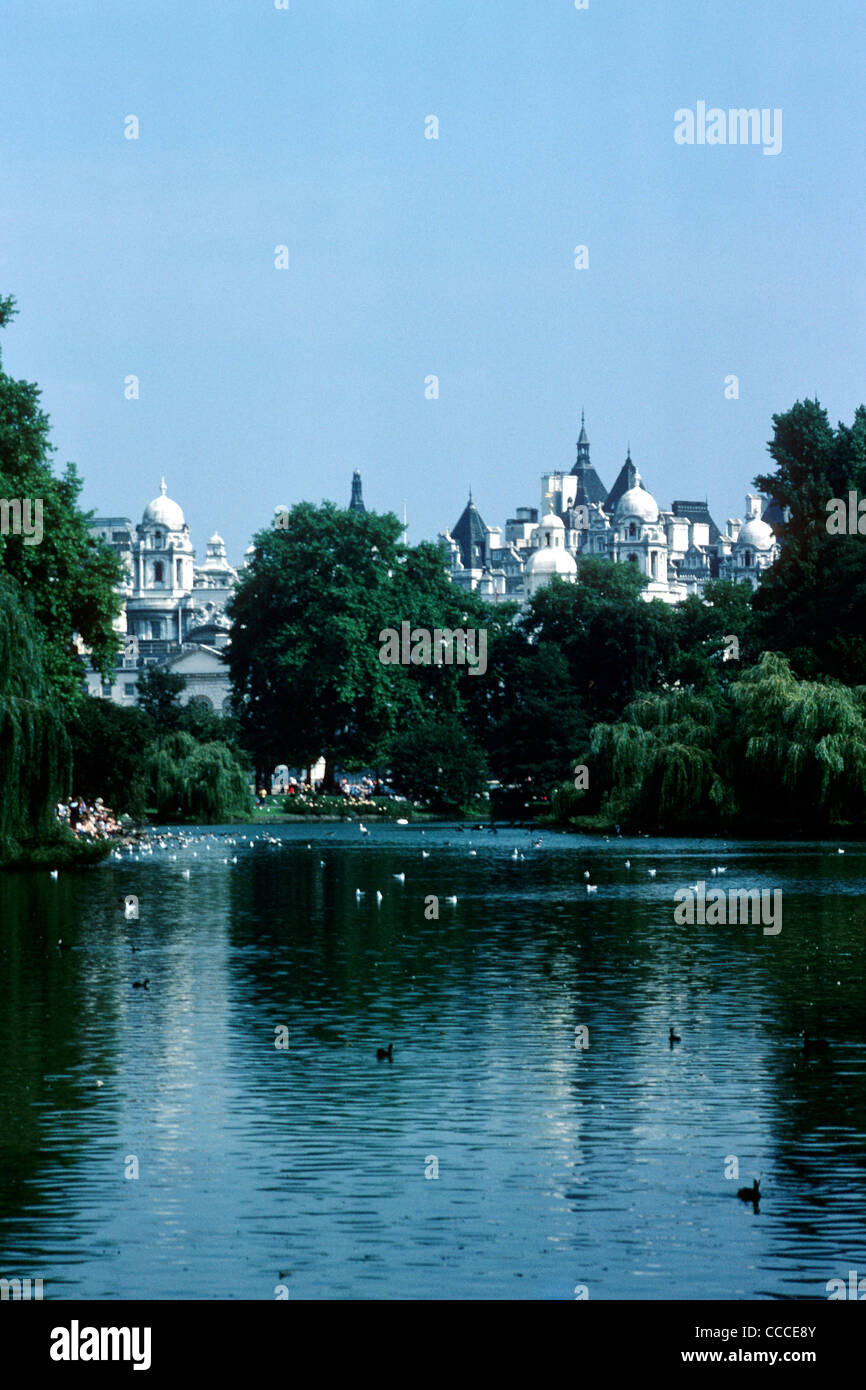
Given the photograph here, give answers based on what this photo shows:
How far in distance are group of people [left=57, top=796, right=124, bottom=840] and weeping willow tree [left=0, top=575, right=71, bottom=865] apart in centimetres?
1011

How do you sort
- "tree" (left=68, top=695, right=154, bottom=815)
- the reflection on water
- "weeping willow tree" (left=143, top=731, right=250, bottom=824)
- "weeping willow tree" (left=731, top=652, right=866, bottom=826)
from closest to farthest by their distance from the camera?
the reflection on water → "weeping willow tree" (left=731, top=652, right=866, bottom=826) → "tree" (left=68, top=695, right=154, bottom=815) → "weeping willow tree" (left=143, top=731, right=250, bottom=824)

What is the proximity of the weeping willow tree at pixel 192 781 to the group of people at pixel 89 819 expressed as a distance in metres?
14.4

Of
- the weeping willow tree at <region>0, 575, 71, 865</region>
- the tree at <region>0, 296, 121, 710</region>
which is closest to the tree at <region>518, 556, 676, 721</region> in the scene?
the tree at <region>0, 296, 121, 710</region>

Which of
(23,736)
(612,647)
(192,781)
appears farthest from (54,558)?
(612,647)

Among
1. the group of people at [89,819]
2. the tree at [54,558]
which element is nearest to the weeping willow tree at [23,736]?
the tree at [54,558]

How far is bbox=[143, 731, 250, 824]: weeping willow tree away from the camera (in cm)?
8019

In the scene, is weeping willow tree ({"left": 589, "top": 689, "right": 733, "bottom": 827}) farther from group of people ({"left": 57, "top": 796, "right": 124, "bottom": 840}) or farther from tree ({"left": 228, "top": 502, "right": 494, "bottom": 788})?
tree ({"left": 228, "top": 502, "right": 494, "bottom": 788})

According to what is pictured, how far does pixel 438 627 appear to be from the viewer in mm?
103938

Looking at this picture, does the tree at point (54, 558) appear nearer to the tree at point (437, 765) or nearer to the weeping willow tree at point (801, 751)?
the weeping willow tree at point (801, 751)

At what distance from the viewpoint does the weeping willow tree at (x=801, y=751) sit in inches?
2362

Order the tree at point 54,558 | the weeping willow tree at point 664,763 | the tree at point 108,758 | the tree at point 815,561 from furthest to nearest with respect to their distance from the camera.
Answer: the tree at point 815,561 < the tree at point 108,758 < the weeping willow tree at point 664,763 < the tree at point 54,558

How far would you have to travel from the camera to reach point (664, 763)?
63.2 metres

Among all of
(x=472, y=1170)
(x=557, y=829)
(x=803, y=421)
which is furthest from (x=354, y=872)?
(x=803, y=421)

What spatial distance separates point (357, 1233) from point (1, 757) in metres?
29.4
